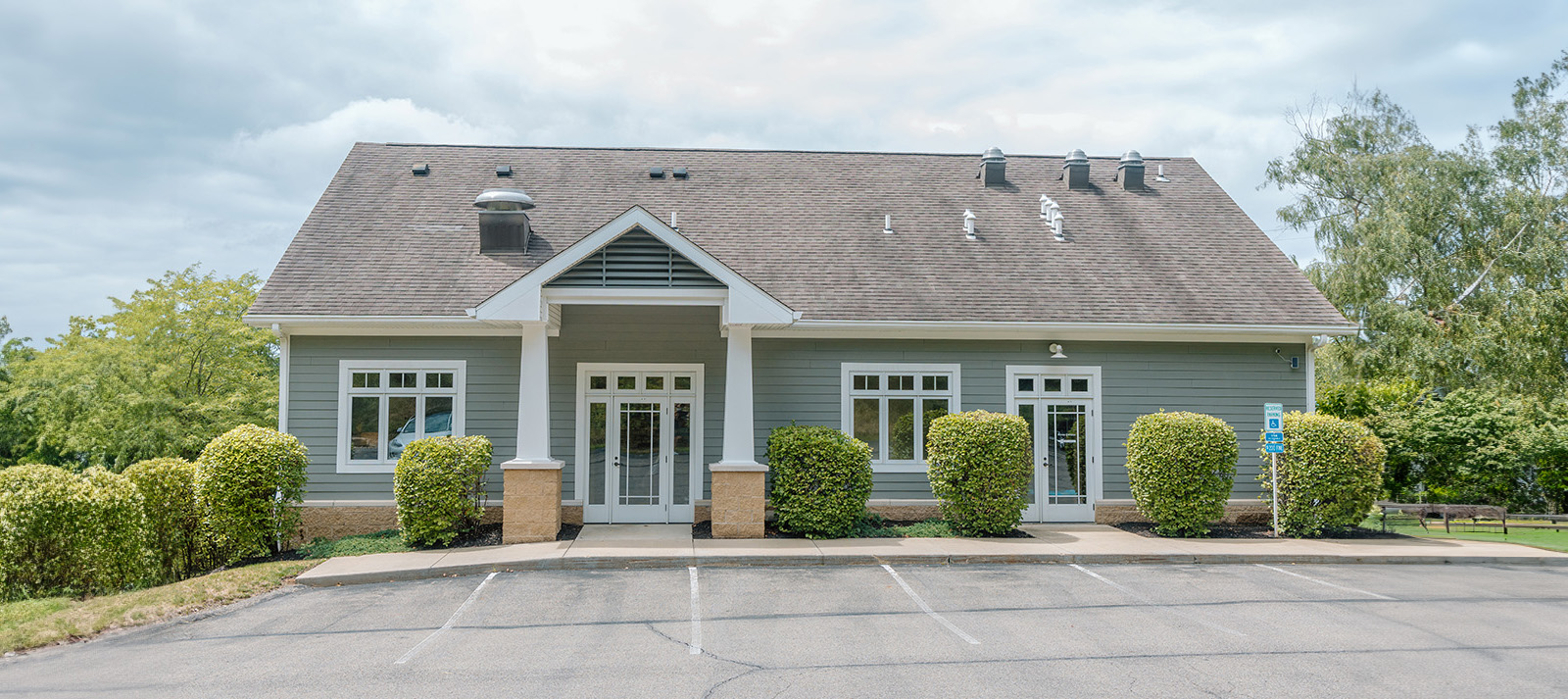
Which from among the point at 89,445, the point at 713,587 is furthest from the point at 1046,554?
the point at 89,445

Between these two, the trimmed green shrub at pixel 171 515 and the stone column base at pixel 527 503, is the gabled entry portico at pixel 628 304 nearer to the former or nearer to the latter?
the stone column base at pixel 527 503

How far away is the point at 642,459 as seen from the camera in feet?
44.9

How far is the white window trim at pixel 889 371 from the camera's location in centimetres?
1370

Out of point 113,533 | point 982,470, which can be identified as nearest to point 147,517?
point 113,533

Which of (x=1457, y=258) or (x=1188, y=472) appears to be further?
(x=1457, y=258)

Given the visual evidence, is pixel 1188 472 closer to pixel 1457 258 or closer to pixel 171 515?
pixel 171 515

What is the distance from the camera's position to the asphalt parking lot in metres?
6.34

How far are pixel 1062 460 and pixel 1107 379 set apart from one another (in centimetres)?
139

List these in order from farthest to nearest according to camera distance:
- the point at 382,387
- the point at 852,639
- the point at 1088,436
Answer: the point at 1088,436 → the point at 382,387 → the point at 852,639

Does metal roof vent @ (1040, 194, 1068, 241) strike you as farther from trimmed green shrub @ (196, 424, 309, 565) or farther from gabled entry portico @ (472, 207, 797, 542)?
trimmed green shrub @ (196, 424, 309, 565)

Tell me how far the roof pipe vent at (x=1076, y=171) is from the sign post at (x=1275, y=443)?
6.72 metres

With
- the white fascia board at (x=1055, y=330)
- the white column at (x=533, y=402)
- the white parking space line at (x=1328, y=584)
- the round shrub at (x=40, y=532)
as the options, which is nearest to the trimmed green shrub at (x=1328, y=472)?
the white fascia board at (x=1055, y=330)

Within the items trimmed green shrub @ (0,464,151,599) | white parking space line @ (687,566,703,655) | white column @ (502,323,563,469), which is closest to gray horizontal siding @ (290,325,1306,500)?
white column @ (502,323,563,469)

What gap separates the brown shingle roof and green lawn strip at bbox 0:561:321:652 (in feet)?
14.3
